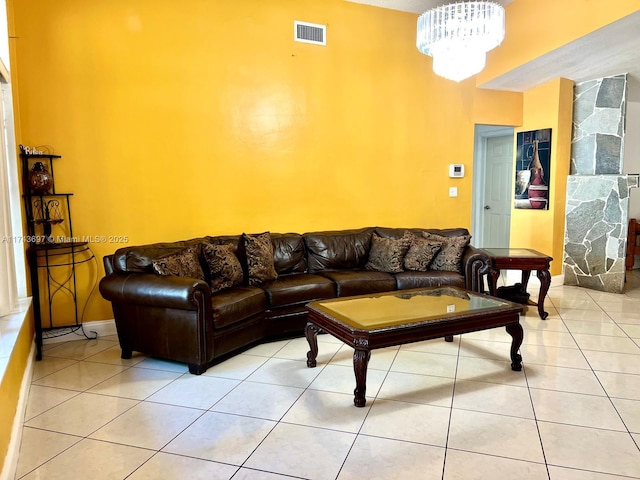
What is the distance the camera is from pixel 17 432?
218 centimetres

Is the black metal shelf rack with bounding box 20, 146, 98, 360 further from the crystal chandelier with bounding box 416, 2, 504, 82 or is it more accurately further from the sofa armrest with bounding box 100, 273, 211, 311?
the crystal chandelier with bounding box 416, 2, 504, 82

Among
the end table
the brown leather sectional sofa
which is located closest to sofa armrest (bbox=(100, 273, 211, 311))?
the brown leather sectional sofa

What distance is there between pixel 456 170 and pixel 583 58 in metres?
1.66

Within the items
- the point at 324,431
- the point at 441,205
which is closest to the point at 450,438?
the point at 324,431

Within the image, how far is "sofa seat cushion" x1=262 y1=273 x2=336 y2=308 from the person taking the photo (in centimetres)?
358

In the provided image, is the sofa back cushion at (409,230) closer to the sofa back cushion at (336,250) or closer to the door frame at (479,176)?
the sofa back cushion at (336,250)

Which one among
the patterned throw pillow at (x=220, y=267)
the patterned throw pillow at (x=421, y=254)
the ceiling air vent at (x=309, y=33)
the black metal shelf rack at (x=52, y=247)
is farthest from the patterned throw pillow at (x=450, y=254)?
the black metal shelf rack at (x=52, y=247)

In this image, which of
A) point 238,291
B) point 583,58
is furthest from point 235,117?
point 583,58

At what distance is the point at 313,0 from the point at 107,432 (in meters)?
4.19

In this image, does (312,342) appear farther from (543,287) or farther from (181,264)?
(543,287)

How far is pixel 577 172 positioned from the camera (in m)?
5.44

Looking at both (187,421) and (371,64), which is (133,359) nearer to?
(187,421)

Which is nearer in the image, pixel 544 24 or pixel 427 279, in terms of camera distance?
pixel 427 279

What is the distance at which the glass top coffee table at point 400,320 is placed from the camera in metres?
2.50
